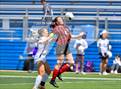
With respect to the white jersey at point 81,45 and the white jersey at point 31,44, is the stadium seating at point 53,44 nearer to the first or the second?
the white jersey at point 31,44

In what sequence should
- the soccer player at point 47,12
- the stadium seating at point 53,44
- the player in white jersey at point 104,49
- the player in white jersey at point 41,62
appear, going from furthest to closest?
the soccer player at point 47,12
the stadium seating at point 53,44
the player in white jersey at point 104,49
the player in white jersey at point 41,62

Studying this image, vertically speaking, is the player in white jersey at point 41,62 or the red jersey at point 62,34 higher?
the red jersey at point 62,34

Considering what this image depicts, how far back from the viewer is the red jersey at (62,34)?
1354 cm

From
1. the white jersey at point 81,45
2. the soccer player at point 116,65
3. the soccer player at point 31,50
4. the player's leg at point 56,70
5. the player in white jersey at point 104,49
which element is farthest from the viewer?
the soccer player at point 116,65

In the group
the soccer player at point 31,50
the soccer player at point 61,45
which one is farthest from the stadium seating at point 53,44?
the soccer player at point 61,45

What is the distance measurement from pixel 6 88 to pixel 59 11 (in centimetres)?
1307

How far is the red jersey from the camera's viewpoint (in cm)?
1354

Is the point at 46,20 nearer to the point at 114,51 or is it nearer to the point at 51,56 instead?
the point at 51,56

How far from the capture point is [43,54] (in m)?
12.0

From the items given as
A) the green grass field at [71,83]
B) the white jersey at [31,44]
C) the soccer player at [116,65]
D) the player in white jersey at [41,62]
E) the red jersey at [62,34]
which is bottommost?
the soccer player at [116,65]

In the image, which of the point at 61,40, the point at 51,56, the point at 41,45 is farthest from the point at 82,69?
the point at 41,45

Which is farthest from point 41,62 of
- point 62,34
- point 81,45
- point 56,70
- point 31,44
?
point 31,44

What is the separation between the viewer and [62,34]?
1384 cm

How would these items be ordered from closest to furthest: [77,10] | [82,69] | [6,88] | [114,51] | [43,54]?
1. [43,54]
2. [6,88]
3. [82,69]
4. [114,51]
5. [77,10]
